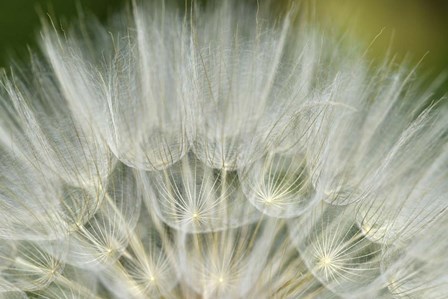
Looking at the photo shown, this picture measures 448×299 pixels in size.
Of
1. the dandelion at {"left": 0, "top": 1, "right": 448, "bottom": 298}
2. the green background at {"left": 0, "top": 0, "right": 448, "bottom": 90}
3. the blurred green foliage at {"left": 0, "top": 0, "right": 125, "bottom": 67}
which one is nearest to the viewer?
the dandelion at {"left": 0, "top": 1, "right": 448, "bottom": 298}

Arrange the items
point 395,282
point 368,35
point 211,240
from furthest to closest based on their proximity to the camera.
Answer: point 368,35
point 211,240
point 395,282

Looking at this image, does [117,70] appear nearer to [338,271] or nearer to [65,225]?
[65,225]

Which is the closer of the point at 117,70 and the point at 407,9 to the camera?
the point at 117,70

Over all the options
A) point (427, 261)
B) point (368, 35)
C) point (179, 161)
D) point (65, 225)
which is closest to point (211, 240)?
point (179, 161)

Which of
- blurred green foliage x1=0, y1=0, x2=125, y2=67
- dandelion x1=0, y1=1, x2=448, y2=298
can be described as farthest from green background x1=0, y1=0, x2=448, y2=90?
dandelion x1=0, y1=1, x2=448, y2=298

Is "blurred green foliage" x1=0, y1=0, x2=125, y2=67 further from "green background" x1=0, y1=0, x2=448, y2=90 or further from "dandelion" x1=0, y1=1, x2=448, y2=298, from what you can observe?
"dandelion" x1=0, y1=1, x2=448, y2=298

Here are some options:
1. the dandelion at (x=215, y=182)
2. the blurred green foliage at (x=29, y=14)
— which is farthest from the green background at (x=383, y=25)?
the dandelion at (x=215, y=182)

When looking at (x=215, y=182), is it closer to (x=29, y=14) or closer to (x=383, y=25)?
(x=383, y=25)
